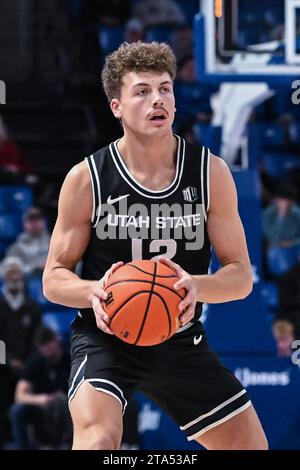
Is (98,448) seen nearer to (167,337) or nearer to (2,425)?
(167,337)

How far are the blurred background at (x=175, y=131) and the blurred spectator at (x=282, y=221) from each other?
0.05 feet

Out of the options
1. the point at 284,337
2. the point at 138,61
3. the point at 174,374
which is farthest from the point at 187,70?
the point at 174,374

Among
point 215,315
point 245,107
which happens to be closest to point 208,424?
point 215,315

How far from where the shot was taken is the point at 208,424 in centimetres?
447

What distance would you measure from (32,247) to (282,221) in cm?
246

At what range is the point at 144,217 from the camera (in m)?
4.50

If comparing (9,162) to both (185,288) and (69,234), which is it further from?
(185,288)

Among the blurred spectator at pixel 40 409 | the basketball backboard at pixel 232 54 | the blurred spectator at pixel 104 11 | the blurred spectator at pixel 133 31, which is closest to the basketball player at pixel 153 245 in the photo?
the basketball backboard at pixel 232 54

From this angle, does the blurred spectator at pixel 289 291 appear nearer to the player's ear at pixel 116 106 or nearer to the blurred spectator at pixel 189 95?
the blurred spectator at pixel 189 95

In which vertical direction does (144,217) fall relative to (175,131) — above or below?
above

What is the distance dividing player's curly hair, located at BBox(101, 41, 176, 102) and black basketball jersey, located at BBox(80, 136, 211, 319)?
1.15ft

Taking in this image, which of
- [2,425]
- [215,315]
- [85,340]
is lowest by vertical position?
[2,425]

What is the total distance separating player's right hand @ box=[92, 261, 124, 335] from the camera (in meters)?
4.14

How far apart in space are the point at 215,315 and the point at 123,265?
3.04m
